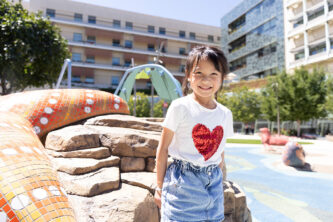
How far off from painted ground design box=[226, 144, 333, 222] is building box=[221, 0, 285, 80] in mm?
26041

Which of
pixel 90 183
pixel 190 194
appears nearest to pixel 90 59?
A: pixel 90 183

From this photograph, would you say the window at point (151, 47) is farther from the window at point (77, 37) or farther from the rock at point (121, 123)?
the rock at point (121, 123)

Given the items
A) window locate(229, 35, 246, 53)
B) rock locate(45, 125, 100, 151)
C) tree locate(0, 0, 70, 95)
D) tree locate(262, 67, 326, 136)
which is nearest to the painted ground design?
rock locate(45, 125, 100, 151)

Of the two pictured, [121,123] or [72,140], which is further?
[121,123]

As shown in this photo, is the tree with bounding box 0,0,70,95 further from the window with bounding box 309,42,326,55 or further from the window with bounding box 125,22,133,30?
the window with bounding box 309,42,326,55

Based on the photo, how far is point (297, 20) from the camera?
2983cm

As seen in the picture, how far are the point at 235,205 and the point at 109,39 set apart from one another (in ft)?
117

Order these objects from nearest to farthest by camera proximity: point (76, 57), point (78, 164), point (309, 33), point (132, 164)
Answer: point (78, 164) → point (132, 164) → point (309, 33) → point (76, 57)

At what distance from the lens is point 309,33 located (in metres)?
27.6

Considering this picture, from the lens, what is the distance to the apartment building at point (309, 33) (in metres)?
25.2

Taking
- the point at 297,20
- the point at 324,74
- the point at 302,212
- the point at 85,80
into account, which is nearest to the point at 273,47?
the point at 297,20

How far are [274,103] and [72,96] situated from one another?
22.1 meters

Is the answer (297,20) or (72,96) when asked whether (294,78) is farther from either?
(72,96)

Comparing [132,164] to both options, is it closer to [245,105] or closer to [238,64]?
[245,105]
